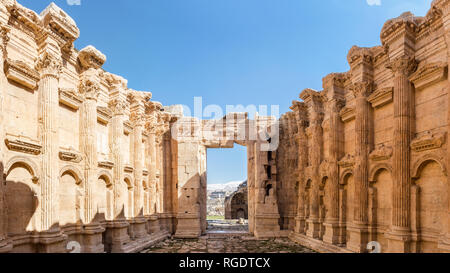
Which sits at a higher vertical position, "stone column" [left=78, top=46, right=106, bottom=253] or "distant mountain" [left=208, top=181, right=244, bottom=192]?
"stone column" [left=78, top=46, right=106, bottom=253]

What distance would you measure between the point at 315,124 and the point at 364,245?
6.20m

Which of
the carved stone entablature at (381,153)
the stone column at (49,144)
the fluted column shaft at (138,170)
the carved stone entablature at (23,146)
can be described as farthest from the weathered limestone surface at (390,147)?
the carved stone entablature at (23,146)

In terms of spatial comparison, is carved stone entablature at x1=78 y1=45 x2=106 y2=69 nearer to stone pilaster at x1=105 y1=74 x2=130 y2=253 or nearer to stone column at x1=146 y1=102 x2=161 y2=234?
stone pilaster at x1=105 y1=74 x2=130 y2=253

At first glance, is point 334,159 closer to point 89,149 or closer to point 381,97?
point 381,97

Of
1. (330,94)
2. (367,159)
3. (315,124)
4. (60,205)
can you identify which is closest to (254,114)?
(315,124)

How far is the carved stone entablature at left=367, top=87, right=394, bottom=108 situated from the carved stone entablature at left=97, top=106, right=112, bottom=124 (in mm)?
10900

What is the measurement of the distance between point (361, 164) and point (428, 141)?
2.89 meters

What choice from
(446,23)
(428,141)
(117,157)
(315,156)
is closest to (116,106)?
(117,157)

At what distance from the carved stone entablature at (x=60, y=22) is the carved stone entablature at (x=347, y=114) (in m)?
11.3

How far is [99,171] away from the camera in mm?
10133

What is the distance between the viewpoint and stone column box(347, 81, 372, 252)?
32.7 ft

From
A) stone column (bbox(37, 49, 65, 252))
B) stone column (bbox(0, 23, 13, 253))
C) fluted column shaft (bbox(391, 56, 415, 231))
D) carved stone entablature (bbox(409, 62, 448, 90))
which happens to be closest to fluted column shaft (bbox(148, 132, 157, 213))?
stone column (bbox(37, 49, 65, 252))

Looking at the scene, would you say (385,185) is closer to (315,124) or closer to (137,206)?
(315,124)

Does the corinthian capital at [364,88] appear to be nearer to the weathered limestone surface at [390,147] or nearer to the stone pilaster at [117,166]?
the weathered limestone surface at [390,147]
